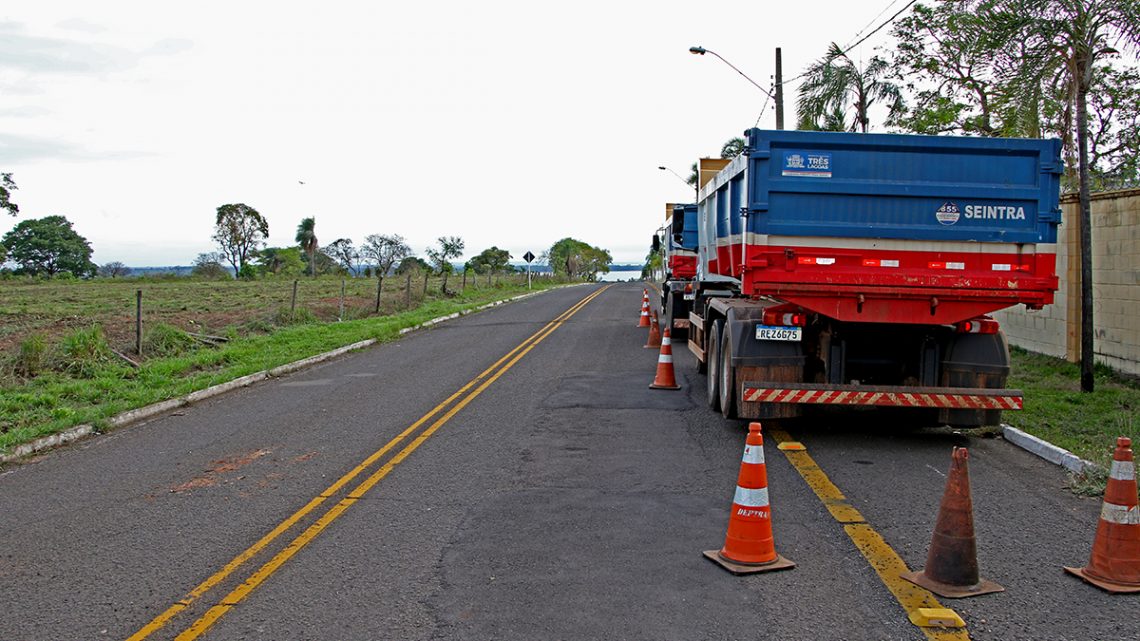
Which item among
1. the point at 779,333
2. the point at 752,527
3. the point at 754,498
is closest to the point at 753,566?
the point at 752,527

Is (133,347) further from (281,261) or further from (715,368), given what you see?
(281,261)

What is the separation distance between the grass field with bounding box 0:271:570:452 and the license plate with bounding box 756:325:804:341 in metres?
7.50

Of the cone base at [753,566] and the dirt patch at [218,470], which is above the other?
the dirt patch at [218,470]

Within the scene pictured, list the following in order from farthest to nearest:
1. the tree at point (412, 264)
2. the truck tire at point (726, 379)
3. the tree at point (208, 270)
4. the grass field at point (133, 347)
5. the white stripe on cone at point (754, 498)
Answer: the tree at point (412, 264), the tree at point (208, 270), the grass field at point (133, 347), the truck tire at point (726, 379), the white stripe on cone at point (754, 498)

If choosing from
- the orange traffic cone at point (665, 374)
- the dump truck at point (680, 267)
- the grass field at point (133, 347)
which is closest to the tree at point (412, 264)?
the grass field at point (133, 347)

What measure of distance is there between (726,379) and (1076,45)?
6.26m

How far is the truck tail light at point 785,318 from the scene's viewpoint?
344 inches

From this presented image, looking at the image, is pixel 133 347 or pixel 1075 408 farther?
pixel 133 347

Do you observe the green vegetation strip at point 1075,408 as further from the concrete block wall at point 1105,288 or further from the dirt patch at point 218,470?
the dirt patch at point 218,470

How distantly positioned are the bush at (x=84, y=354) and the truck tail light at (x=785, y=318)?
1061cm

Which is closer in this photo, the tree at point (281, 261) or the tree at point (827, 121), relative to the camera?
the tree at point (827, 121)

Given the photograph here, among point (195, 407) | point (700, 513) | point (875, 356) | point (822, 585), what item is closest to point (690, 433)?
point (875, 356)

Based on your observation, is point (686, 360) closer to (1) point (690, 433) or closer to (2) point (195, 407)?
(1) point (690, 433)

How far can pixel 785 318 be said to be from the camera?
8758mm
